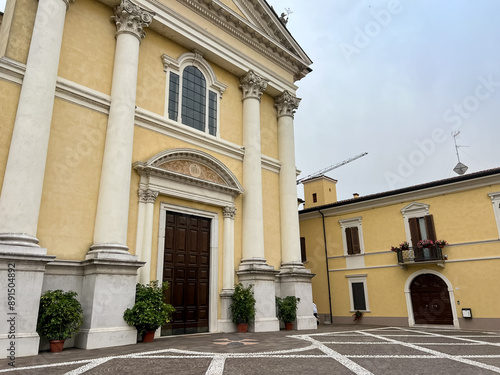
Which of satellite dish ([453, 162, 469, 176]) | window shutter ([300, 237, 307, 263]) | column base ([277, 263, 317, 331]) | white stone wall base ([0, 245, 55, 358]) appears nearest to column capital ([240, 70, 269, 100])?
column base ([277, 263, 317, 331])

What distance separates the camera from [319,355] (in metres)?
7.13

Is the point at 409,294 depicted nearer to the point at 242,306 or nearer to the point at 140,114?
the point at 242,306

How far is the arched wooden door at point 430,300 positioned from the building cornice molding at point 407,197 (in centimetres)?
394

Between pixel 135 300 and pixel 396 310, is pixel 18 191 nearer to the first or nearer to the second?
pixel 135 300

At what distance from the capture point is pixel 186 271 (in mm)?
11922

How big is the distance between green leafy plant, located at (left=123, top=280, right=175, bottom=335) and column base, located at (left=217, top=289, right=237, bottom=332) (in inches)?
116

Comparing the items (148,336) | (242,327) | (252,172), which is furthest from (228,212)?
(148,336)

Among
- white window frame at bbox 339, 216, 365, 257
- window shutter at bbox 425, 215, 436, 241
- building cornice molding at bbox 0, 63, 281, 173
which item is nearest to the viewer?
building cornice molding at bbox 0, 63, 281, 173

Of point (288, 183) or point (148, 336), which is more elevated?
point (288, 183)

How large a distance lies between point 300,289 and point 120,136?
854 centimetres

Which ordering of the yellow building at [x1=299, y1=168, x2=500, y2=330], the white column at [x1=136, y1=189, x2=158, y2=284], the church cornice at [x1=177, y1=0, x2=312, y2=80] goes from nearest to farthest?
the white column at [x1=136, y1=189, x2=158, y2=284]
the church cornice at [x1=177, y1=0, x2=312, y2=80]
the yellow building at [x1=299, y1=168, x2=500, y2=330]

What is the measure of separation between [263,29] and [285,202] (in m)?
7.60

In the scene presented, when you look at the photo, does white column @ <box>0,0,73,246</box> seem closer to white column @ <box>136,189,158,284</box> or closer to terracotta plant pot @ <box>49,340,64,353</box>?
terracotta plant pot @ <box>49,340,64,353</box>

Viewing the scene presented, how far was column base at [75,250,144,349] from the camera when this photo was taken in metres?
8.52
